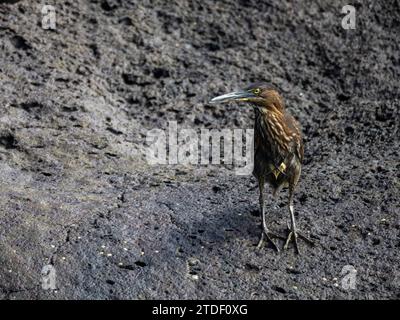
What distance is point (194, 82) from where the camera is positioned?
850 cm

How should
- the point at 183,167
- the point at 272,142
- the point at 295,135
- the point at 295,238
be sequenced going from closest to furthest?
the point at 295,238 → the point at 272,142 → the point at 295,135 → the point at 183,167

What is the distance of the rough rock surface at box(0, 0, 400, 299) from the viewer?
5426 millimetres

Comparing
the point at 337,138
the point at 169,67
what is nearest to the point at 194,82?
the point at 169,67

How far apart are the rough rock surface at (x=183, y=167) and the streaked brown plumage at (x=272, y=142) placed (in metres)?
0.39

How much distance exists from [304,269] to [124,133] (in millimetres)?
2865

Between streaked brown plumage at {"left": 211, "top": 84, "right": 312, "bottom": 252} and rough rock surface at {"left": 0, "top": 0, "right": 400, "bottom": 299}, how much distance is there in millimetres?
390

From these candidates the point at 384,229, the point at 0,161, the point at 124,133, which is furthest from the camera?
the point at 124,133

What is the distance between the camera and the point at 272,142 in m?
5.94

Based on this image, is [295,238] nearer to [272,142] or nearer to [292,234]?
[292,234]

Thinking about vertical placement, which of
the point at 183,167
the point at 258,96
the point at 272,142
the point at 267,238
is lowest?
the point at 183,167

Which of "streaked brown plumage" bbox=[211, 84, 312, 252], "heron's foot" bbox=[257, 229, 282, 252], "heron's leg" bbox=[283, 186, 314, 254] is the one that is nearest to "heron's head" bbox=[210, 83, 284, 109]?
"streaked brown plumage" bbox=[211, 84, 312, 252]

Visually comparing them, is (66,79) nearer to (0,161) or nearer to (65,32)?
(65,32)

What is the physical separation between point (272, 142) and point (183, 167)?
5.11 feet

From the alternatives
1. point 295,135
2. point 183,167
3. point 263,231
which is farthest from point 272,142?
point 183,167
